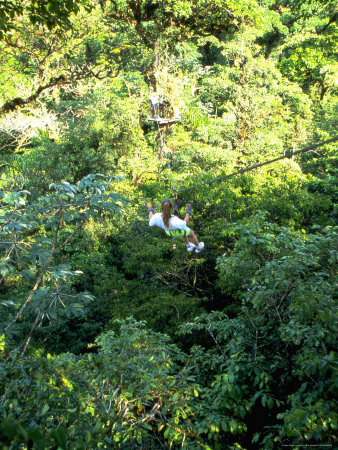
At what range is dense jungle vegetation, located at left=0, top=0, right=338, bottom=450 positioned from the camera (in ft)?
8.07

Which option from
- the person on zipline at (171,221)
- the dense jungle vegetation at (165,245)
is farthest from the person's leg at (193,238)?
the dense jungle vegetation at (165,245)

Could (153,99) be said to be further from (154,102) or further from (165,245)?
(165,245)

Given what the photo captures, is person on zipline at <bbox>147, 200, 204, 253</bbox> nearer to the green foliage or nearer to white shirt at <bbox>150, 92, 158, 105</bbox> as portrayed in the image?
the green foliage

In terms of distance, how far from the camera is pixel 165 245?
24.8 feet

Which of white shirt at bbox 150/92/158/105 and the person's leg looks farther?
white shirt at bbox 150/92/158/105

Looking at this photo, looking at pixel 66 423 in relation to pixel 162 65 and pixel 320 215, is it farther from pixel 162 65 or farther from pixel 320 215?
pixel 162 65

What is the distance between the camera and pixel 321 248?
3.54 meters

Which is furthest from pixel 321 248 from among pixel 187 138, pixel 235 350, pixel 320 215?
pixel 187 138

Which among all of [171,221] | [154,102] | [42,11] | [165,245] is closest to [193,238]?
[171,221]

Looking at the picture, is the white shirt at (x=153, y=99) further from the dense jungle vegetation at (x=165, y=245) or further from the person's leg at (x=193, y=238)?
the person's leg at (x=193, y=238)

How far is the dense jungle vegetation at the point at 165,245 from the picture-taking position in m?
2.46

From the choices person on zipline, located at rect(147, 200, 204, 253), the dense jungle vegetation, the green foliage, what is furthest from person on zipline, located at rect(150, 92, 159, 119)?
the green foliage

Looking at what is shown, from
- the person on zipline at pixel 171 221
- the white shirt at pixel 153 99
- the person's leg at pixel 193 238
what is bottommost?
the person's leg at pixel 193 238

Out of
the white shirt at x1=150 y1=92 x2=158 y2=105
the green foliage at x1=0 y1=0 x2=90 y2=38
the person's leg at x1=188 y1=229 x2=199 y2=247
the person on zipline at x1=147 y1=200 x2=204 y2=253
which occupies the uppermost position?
the green foliage at x1=0 y1=0 x2=90 y2=38
